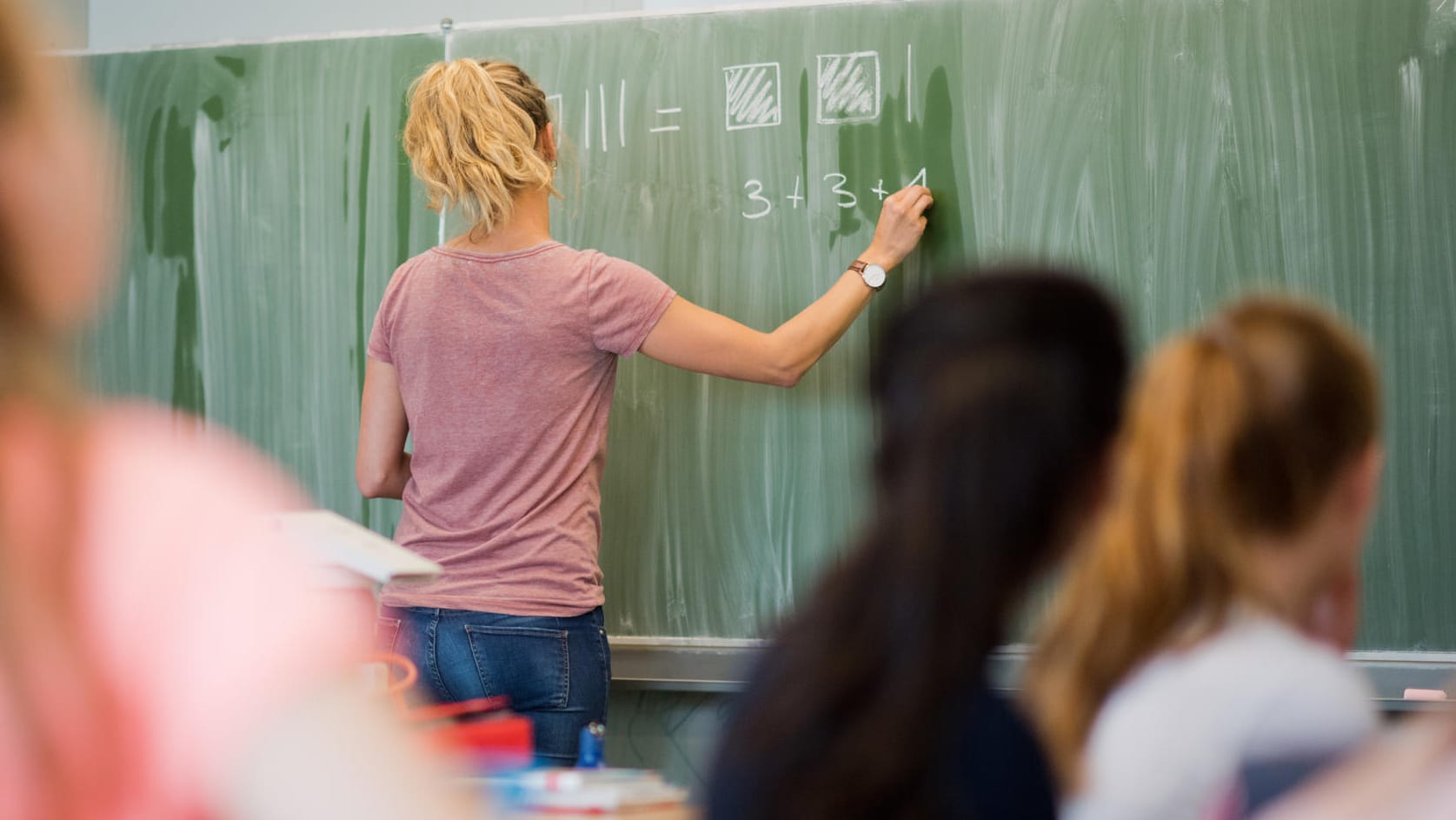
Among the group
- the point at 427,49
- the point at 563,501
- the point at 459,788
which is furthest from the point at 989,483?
the point at 427,49

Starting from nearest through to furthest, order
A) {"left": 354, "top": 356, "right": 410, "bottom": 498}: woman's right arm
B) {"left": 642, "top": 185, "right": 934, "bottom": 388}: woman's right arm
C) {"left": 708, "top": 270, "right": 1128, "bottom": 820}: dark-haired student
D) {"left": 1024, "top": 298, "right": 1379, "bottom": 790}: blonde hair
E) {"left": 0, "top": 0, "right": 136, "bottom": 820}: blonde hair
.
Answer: {"left": 0, "top": 0, "right": 136, "bottom": 820}: blonde hair < {"left": 708, "top": 270, "right": 1128, "bottom": 820}: dark-haired student < {"left": 1024, "top": 298, "right": 1379, "bottom": 790}: blonde hair < {"left": 642, "top": 185, "right": 934, "bottom": 388}: woman's right arm < {"left": 354, "top": 356, "right": 410, "bottom": 498}: woman's right arm

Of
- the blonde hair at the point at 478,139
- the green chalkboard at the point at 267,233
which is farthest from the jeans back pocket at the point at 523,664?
the green chalkboard at the point at 267,233

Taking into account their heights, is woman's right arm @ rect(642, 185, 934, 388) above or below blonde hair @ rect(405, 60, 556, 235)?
below

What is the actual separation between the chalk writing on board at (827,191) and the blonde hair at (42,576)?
2129mm

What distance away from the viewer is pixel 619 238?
266cm

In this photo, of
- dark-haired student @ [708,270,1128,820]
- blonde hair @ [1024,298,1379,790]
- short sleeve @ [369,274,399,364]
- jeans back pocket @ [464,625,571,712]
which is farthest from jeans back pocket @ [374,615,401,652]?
dark-haired student @ [708,270,1128,820]

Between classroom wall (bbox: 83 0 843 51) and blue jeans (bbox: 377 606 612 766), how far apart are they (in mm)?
1523

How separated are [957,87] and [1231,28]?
0.48 m

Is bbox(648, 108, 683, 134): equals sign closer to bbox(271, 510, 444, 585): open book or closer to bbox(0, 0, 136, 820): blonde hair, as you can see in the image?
bbox(271, 510, 444, 585): open book

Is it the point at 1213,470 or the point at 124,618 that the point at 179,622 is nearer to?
the point at 124,618

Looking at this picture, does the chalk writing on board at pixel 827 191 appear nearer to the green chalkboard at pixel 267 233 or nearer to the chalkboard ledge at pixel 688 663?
the green chalkboard at pixel 267 233

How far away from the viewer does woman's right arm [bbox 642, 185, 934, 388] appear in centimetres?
221

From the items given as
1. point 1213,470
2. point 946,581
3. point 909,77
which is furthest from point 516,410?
point 946,581

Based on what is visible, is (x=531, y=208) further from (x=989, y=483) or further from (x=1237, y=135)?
(x=989, y=483)
